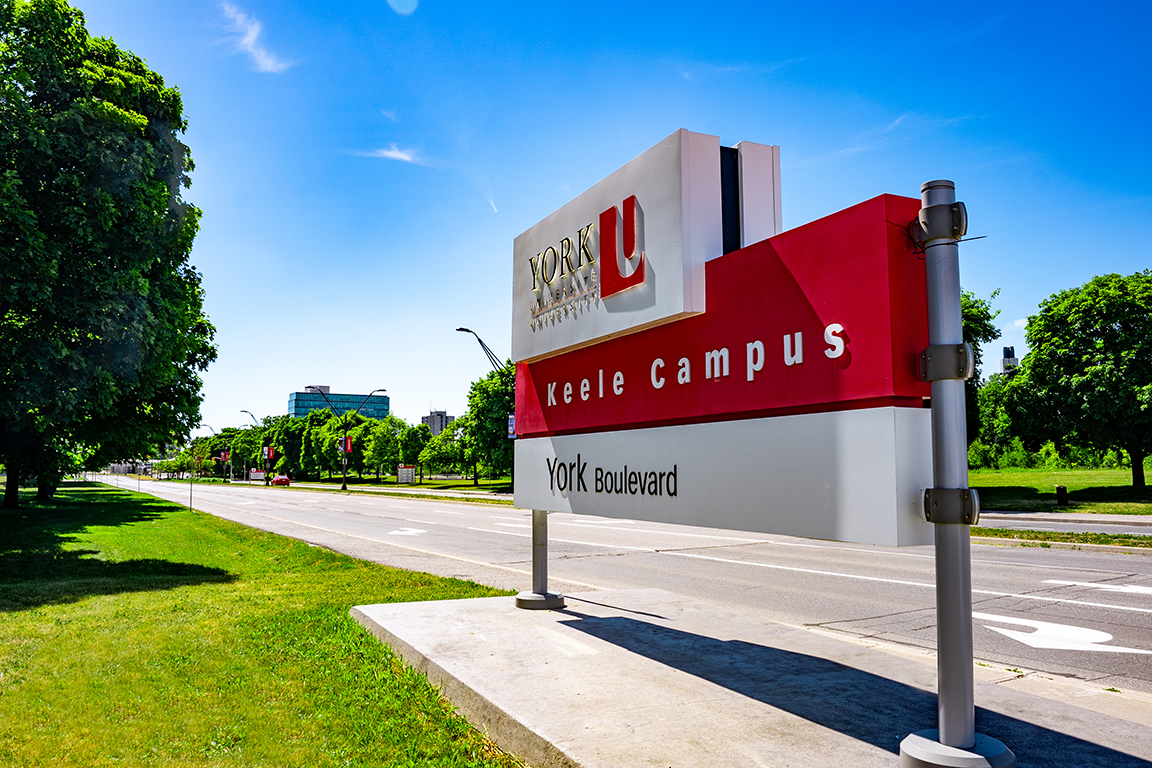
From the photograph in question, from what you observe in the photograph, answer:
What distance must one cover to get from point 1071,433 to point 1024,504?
4537mm

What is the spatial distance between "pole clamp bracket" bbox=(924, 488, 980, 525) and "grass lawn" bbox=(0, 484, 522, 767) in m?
2.50

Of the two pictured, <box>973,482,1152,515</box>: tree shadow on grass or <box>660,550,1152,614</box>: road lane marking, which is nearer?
<box>660,550,1152,614</box>: road lane marking

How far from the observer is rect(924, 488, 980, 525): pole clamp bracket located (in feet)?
10.4

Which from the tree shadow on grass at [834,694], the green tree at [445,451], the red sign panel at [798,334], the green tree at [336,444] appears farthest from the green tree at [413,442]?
the red sign panel at [798,334]

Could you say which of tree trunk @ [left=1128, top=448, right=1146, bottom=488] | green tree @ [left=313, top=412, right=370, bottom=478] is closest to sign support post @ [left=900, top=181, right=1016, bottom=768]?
tree trunk @ [left=1128, top=448, right=1146, bottom=488]

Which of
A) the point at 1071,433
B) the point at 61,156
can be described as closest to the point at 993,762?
the point at 61,156

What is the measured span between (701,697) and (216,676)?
362 cm

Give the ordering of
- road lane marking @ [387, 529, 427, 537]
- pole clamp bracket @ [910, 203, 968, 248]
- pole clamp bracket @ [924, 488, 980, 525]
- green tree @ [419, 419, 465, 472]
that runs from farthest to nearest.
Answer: green tree @ [419, 419, 465, 472] → road lane marking @ [387, 529, 427, 537] → pole clamp bracket @ [910, 203, 968, 248] → pole clamp bracket @ [924, 488, 980, 525]

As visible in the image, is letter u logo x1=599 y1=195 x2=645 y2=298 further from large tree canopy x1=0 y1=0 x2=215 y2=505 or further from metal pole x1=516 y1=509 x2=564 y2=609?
large tree canopy x1=0 y1=0 x2=215 y2=505

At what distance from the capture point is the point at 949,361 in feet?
10.8

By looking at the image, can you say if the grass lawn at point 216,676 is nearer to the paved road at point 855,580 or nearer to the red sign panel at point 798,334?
the red sign panel at point 798,334

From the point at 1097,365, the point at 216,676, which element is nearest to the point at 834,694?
the point at 216,676

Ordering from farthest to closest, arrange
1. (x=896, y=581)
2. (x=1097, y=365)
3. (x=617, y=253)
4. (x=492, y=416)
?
1. (x=492, y=416)
2. (x=1097, y=365)
3. (x=896, y=581)
4. (x=617, y=253)

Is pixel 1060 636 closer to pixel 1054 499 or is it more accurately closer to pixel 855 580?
pixel 855 580
